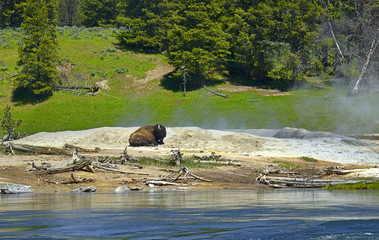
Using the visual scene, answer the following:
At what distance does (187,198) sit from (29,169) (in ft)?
25.5

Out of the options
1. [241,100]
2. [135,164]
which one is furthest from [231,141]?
[241,100]

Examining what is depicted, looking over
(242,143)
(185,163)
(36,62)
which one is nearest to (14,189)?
(185,163)

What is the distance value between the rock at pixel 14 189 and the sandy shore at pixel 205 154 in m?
0.39

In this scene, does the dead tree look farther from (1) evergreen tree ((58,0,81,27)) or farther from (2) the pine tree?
(1) evergreen tree ((58,0,81,27))

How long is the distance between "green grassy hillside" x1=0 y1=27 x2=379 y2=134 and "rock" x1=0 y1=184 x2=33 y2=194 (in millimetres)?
29549

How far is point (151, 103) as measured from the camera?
195ft

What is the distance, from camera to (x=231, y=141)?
32.6 m

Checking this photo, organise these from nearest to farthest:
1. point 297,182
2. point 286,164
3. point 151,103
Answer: point 297,182 → point 286,164 → point 151,103

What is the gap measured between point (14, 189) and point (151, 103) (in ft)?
140

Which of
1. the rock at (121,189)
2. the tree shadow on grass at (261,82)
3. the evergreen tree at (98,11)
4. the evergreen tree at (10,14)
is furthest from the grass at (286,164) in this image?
the evergreen tree at (98,11)

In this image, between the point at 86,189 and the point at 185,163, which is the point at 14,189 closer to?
the point at 86,189

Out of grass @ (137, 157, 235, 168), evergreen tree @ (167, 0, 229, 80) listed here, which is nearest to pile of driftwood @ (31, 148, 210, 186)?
grass @ (137, 157, 235, 168)

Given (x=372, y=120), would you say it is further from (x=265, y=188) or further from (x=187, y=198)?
(x=187, y=198)

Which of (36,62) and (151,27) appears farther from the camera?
(151,27)
